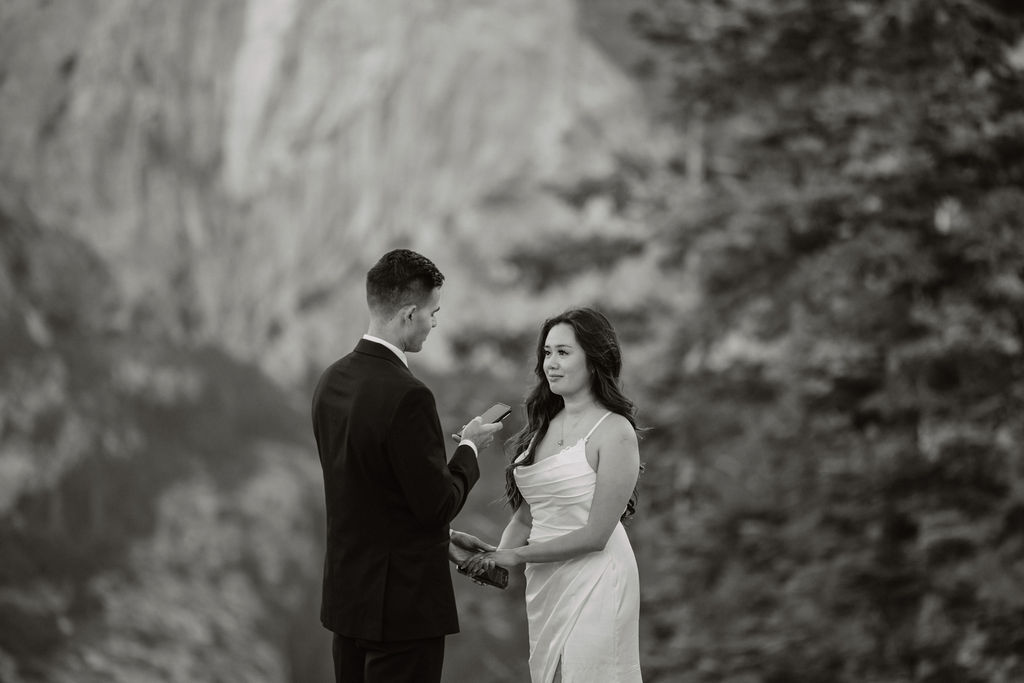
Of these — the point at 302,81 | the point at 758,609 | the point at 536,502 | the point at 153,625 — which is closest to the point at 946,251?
the point at 758,609

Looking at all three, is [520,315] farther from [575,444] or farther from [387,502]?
[387,502]

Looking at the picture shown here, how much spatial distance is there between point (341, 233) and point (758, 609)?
774cm

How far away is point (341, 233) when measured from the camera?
14.8 m

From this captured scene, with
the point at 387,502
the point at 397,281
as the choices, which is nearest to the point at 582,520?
the point at 387,502

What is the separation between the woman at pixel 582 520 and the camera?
289 cm

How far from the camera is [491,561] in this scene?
2953mm

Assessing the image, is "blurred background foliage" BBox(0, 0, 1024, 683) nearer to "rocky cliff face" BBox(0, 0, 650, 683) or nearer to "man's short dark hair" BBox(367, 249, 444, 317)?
"rocky cliff face" BBox(0, 0, 650, 683)

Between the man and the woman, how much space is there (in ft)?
0.97

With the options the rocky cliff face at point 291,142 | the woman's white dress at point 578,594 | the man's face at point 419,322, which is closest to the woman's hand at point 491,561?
the woman's white dress at point 578,594

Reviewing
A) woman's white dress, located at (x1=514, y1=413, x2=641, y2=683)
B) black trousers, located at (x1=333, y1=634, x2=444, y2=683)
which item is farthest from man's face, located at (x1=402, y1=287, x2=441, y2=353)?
black trousers, located at (x1=333, y1=634, x2=444, y2=683)

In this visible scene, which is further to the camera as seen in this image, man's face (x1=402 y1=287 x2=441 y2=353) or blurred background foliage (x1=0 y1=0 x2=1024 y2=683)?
blurred background foliage (x1=0 y1=0 x2=1024 y2=683)

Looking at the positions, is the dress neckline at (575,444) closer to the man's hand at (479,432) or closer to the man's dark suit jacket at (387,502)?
the man's hand at (479,432)

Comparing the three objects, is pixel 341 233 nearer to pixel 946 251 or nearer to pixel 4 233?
pixel 4 233

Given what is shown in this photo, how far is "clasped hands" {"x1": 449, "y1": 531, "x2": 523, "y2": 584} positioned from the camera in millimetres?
2943
